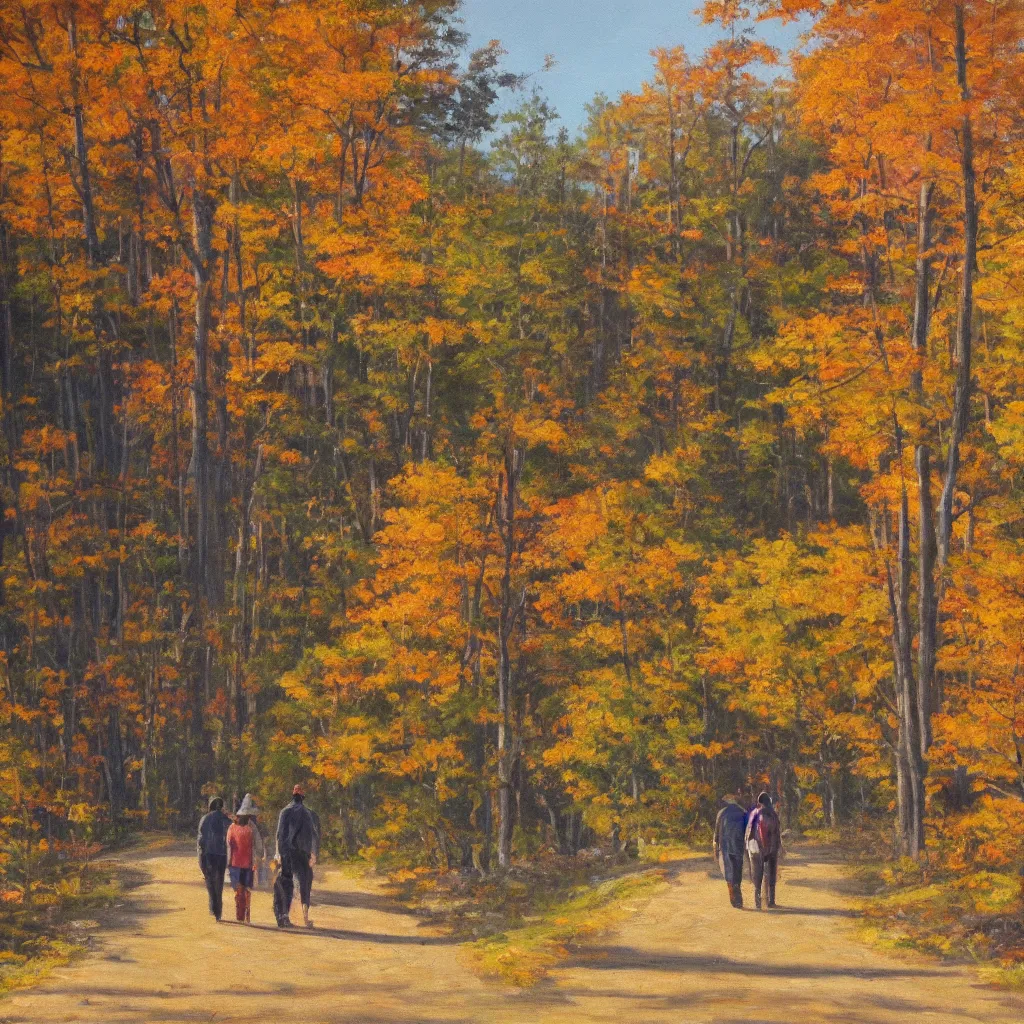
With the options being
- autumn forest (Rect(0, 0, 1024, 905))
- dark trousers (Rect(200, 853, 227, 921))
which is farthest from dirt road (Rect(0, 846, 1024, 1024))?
autumn forest (Rect(0, 0, 1024, 905))

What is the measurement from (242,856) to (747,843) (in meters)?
6.58

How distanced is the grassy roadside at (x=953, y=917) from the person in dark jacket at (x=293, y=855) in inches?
257

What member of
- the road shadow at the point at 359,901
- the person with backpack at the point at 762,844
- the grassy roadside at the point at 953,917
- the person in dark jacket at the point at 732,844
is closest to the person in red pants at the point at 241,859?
the road shadow at the point at 359,901

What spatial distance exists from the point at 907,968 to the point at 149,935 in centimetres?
809

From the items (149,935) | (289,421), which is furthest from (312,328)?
(149,935)

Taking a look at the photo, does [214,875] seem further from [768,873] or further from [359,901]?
[768,873]

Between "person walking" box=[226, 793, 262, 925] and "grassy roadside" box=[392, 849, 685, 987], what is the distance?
2650mm

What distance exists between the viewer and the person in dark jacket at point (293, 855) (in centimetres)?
1582

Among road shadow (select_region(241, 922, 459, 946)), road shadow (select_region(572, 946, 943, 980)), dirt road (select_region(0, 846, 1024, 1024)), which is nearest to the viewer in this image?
dirt road (select_region(0, 846, 1024, 1024))

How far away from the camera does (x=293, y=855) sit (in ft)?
51.7

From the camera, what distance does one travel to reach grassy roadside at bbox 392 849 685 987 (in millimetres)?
13961

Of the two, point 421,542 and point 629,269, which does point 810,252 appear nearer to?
point 629,269

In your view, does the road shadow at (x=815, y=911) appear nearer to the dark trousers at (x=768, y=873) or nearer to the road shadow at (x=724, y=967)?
the dark trousers at (x=768, y=873)

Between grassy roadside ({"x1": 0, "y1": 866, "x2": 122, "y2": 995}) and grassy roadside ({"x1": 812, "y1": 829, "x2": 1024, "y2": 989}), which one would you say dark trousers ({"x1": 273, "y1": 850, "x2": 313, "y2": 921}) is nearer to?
grassy roadside ({"x1": 0, "y1": 866, "x2": 122, "y2": 995})
